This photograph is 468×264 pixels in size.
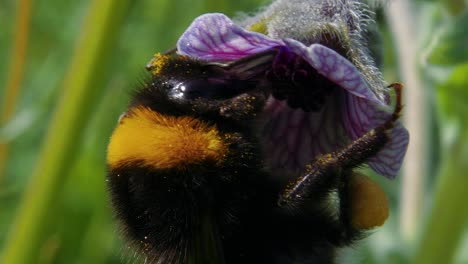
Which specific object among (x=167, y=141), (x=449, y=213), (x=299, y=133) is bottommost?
(x=449, y=213)

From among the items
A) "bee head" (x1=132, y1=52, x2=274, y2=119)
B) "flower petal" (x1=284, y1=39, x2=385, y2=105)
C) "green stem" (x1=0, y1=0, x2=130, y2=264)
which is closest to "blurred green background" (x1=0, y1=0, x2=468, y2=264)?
"green stem" (x1=0, y1=0, x2=130, y2=264)

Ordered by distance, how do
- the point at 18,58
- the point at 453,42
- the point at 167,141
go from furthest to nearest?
the point at 18,58
the point at 453,42
the point at 167,141

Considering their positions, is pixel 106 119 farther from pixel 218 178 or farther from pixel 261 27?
pixel 218 178

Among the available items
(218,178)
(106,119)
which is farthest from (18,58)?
(218,178)

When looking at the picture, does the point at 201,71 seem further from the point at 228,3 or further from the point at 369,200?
the point at 228,3

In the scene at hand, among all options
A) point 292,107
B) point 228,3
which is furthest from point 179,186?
point 228,3

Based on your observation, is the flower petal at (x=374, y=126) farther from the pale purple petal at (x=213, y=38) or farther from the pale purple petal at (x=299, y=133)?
the pale purple petal at (x=213, y=38)
